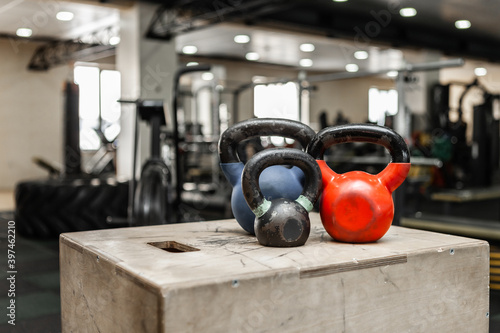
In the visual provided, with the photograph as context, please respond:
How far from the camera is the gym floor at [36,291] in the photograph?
6.86 feet

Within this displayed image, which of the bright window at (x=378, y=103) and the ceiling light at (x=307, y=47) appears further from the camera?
the bright window at (x=378, y=103)

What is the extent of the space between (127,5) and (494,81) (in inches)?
410

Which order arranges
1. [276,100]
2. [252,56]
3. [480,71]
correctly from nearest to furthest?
[252,56], [480,71], [276,100]

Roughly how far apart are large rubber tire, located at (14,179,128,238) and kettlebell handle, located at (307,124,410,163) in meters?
3.32

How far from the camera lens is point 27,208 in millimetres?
4324

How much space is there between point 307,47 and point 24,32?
5568 millimetres

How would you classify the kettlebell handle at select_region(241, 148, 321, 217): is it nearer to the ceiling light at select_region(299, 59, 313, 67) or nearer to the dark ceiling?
the dark ceiling

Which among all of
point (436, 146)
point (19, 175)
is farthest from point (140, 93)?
point (19, 175)

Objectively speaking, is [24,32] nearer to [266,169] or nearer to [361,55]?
[361,55]

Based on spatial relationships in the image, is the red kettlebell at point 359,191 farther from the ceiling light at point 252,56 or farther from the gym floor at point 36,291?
the ceiling light at point 252,56

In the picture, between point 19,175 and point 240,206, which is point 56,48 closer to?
point 19,175


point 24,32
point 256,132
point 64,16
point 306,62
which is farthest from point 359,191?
point 306,62

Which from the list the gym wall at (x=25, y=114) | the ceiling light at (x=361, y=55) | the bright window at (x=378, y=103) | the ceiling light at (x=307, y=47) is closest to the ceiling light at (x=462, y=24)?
the ceiling light at (x=361, y=55)

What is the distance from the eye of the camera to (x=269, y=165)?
1.08 m
